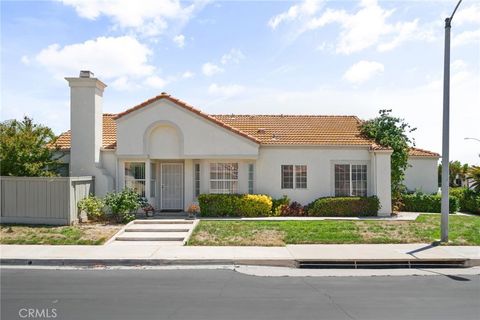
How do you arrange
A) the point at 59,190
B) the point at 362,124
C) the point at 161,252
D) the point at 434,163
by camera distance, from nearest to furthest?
1. the point at 161,252
2. the point at 59,190
3. the point at 362,124
4. the point at 434,163

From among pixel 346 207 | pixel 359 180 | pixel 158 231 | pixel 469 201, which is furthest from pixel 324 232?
pixel 469 201

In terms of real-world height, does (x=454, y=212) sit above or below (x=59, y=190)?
below

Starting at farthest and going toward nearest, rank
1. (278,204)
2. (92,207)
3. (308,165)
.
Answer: (308,165) → (278,204) → (92,207)

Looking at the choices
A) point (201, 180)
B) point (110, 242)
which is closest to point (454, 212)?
point (201, 180)

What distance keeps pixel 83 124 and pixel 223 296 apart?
41.9ft

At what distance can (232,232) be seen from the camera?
14031 millimetres

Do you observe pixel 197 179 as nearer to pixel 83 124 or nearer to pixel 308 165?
pixel 308 165

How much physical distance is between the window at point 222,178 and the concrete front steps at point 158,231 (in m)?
3.24

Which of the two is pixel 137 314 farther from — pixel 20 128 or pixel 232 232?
pixel 20 128

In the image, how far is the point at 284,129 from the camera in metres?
20.8

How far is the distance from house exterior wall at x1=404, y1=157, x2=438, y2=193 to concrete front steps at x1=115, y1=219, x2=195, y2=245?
14549 mm

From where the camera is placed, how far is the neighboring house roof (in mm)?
18422

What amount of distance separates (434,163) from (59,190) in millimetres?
20042

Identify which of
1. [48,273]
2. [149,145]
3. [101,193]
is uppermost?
[149,145]
